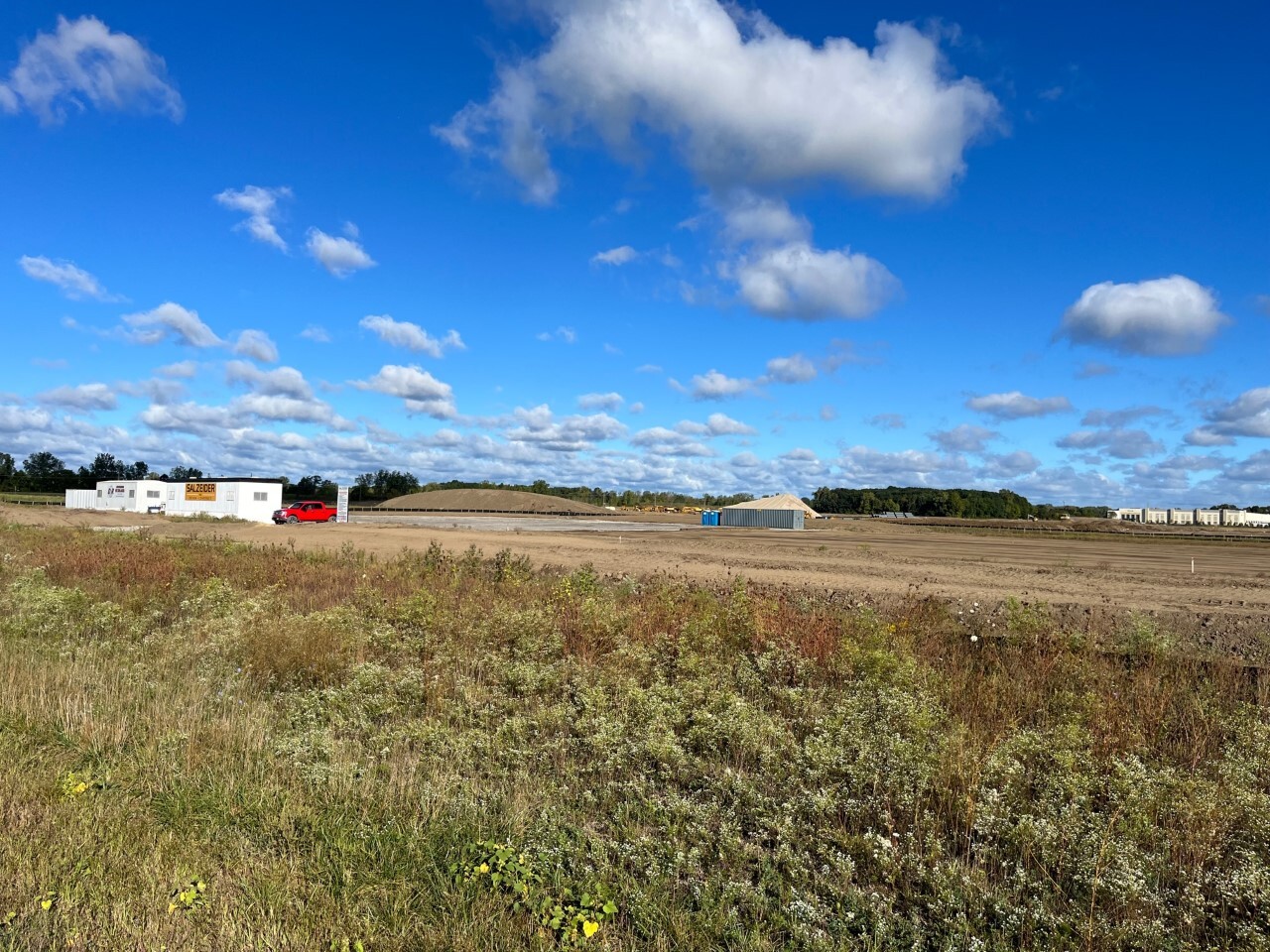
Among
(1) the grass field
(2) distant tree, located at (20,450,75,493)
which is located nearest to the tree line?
(2) distant tree, located at (20,450,75,493)

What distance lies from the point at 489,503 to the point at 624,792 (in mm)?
116986

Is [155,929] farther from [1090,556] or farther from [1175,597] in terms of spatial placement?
[1090,556]

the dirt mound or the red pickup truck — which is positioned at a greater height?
the dirt mound

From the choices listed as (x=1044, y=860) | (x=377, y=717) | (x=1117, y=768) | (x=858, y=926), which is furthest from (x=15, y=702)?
(x=1117, y=768)

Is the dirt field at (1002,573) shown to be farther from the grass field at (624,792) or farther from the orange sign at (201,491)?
the orange sign at (201,491)

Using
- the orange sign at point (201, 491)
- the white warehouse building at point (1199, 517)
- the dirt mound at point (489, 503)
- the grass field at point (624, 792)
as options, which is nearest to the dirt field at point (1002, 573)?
the grass field at point (624, 792)

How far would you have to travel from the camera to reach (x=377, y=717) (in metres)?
8.28

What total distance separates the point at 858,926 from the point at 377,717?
5710 mm

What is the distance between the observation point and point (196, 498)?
67.6 meters

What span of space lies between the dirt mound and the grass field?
105m

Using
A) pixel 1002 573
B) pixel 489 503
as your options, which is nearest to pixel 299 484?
pixel 489 503

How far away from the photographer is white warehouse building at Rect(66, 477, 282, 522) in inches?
2537

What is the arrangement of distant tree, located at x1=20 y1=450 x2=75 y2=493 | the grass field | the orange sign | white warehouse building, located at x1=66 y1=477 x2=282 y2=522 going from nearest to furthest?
the grass field
white warehouse building, located at x1=66 y1=477 x2=282 y2=522
the orange sign
distant tree, located at x1=20 y1=450 x2=75 y2=493

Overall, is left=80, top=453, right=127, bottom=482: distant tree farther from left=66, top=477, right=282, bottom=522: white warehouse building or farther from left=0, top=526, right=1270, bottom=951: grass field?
left=0, top=526, right=1270, bottom=951: grass field
